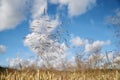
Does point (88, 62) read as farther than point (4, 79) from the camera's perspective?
Yes

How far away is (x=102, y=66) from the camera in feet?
26.6

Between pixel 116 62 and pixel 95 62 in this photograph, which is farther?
pixel 95 62

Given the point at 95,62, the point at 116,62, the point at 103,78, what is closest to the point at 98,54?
the point at 95,62

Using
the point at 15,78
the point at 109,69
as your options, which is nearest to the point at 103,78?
the point at 15,78

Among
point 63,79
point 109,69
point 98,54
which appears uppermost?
point 98,54

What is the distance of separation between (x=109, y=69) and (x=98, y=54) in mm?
1142

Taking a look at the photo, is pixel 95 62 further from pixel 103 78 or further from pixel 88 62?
pixel 103 78

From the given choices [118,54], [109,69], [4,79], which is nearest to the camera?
[4,79]

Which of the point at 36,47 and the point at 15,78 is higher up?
the point at 36,47

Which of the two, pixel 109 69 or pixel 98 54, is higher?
pixel 98 54

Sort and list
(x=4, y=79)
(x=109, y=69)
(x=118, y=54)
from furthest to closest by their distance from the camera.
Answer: (x=118, y=54) < (x=109, y=69) < (x=4, y=79)

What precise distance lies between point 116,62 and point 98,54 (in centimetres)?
104

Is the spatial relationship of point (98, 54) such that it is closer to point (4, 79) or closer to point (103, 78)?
point (103, 78)

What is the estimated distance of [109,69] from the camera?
7820 mm
